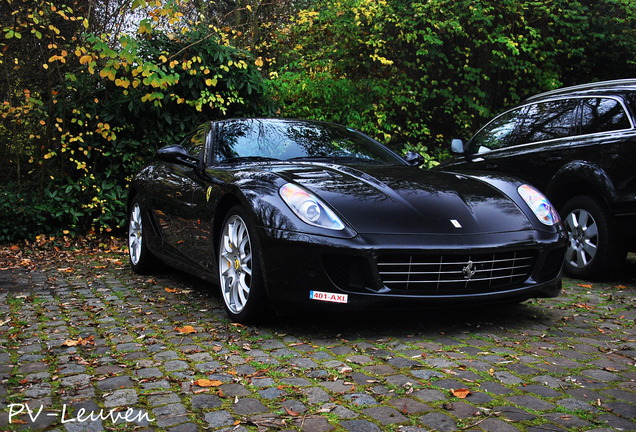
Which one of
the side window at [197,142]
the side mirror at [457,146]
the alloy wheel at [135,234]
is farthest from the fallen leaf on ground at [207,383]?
the side mirror at [457,146]

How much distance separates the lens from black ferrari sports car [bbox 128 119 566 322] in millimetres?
3855

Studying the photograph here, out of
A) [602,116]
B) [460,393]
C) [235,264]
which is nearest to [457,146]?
[602,116]

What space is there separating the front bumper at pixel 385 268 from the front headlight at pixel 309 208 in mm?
106

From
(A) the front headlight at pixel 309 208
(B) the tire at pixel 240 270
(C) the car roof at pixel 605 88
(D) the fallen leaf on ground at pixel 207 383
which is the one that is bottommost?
(D) the fallen leaf on ground at pixel 207 383

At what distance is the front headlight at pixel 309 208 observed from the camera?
154 inches

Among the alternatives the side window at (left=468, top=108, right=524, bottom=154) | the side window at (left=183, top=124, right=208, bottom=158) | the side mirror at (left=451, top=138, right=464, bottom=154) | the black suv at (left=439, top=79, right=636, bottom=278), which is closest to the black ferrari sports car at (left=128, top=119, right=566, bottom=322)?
the side window at (left=183, top=124, right=208, bottom=158)

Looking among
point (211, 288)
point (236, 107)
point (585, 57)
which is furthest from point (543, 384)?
point (585, 57)

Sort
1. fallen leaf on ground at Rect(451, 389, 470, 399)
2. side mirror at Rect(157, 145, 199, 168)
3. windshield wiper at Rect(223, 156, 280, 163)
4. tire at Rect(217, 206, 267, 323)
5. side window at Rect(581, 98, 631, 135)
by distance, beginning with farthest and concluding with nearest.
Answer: side window at Rect(581, 98, 631, 135), side mirror at Rect(157, 145, 199, 168), windshield wiper at Rect(223, 156, 280, 163), tire at Rect(217, 206, 267, 323), fallen leaf on ground at Rect(451, 389, 470, 399)

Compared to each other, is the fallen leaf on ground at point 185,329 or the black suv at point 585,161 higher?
the black suv at point 585,161

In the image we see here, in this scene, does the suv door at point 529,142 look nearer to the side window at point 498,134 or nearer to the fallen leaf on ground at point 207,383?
the side window at point 498,134

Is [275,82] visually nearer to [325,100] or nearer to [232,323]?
[325,100]

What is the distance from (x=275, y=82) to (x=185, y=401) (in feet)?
26.1

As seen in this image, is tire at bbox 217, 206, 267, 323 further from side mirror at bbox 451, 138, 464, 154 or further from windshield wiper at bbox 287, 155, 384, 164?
side mirror at bbox 451, 138, 464, 154

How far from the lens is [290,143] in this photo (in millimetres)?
5285
